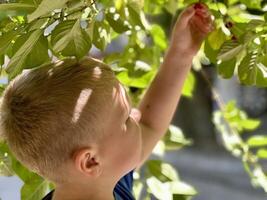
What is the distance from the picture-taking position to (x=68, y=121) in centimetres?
55

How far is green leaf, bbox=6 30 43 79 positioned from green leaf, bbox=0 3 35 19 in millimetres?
22

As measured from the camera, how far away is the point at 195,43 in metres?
0.73

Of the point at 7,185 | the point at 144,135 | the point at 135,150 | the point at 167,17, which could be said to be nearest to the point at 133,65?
the point at 144,135

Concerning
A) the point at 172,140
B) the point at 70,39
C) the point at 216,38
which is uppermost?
the point at 70,39

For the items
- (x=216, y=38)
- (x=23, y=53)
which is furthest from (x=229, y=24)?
(x=23, y=53)

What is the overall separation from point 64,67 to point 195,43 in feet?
0.74

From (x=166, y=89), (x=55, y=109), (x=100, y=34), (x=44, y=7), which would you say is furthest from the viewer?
(x=166, y=89)

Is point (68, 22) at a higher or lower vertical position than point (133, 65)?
higher

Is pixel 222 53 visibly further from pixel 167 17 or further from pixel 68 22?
pixel 167 17

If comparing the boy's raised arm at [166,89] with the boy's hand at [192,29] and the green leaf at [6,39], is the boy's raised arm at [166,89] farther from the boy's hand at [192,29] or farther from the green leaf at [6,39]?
the green leaf at [6,39]

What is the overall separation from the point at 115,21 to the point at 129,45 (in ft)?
0.57

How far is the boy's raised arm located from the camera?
2.42ft

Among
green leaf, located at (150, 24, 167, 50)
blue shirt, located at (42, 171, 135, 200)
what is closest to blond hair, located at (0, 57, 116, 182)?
blue shirt, located at (42, 171, 135, 200)

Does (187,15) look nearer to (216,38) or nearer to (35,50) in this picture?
(216,38)
